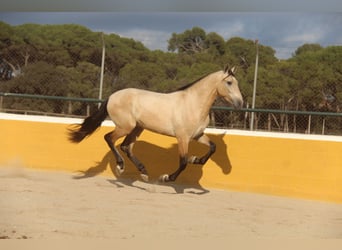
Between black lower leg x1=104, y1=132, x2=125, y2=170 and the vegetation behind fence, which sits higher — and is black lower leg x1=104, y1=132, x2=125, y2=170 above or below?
below

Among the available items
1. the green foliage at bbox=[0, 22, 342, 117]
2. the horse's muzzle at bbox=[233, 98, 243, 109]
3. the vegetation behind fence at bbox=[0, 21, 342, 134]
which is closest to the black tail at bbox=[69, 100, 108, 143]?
the vegetation behind fence at bbox=[0, 21, 342, 134]

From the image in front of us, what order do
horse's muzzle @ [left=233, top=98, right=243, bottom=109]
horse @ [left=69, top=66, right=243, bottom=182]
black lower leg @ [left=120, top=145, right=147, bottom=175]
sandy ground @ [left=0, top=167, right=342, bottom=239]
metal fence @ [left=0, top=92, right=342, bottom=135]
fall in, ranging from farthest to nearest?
metal fence @ [left=0, top=92, right=342, bottom=135] < black lower leg @ [left=120, top=145, right=147, bottom=175] < horse @ [left=69, top=66, right=243, bottom=182] < horse's muzzle @ [left=233, top=98, right=243, bottom=109] < sandy ground @ [left=0, top=167, right=342, bottom=239]

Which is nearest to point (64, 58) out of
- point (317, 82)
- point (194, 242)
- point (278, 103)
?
point (278, 103)

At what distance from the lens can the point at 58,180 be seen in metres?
4.59

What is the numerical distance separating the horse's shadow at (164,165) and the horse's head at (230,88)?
28.3 inches

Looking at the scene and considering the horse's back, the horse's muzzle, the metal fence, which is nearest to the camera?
the horse's muzzle

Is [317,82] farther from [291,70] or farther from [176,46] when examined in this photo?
[176,46]

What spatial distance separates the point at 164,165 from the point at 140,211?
1.57 metres

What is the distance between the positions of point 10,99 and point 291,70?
335cm

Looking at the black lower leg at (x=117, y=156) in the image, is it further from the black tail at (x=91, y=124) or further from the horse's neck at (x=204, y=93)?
the horse's neck at (x=204, y=93)

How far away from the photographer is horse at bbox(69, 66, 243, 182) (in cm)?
412

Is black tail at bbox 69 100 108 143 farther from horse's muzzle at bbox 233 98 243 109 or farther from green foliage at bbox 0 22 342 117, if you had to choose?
horse's muzzle at bbox 233 98 243 109

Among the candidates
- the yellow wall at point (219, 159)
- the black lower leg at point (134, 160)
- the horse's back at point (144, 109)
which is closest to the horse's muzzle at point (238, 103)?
the horse's back at point (144, 109)

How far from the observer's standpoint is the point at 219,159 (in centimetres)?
470
